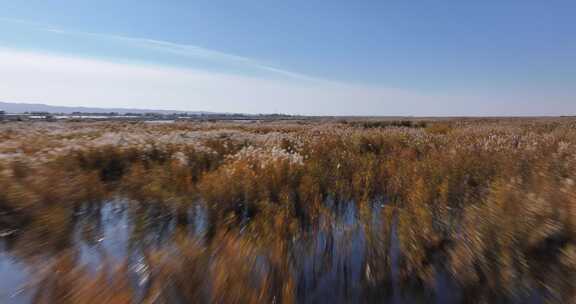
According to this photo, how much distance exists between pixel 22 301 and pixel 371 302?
274 centimetres

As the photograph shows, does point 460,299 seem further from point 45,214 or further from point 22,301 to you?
point 45,214

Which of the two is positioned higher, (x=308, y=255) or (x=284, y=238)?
(x=284, y=238)

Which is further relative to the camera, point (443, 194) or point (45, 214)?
point (443, 194)

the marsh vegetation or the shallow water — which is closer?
the marsh vegetation

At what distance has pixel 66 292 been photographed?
2016mm

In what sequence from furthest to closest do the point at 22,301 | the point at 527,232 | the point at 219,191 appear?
the point at 219,191 → the point at 527,232 → the point at 22,301

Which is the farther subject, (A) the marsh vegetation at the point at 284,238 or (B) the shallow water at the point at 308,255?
(B) the shallow water at the point at 308,255

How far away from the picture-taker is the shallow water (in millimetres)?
2621

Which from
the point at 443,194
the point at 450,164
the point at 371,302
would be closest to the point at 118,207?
the point at 371,302

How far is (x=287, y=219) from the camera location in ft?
12.5

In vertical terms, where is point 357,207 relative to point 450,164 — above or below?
below

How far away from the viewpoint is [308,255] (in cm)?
330

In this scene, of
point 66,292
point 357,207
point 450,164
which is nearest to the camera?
point 66,292

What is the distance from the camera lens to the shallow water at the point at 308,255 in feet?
8.60
